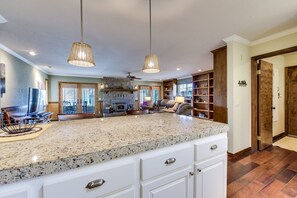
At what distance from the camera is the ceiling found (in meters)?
1.77

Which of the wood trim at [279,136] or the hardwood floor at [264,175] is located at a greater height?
the wood trim at [279,136]

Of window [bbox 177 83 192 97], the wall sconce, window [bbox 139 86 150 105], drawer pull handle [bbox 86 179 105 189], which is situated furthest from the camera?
window [bbox 139 86 150 105]

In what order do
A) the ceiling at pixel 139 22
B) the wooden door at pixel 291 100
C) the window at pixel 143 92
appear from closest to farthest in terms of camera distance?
1. the ceiling at pixel 139 22
2. the wooden door at pixel 291 100
3. the window at pixel 143 92

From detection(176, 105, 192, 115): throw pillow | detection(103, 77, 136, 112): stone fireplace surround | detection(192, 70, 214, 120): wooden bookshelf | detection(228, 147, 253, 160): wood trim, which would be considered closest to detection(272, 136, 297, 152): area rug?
detection(228, 147, 253, 160): wood trim

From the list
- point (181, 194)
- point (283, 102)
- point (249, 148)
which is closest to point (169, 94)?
point (283, 102)

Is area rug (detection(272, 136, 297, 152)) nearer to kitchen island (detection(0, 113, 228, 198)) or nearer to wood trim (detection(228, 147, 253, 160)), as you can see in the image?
wood trim (detection(228, 147, 253, 160))

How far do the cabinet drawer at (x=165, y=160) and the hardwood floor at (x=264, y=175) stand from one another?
1284 millimetres

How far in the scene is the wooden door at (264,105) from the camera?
10.1 ft

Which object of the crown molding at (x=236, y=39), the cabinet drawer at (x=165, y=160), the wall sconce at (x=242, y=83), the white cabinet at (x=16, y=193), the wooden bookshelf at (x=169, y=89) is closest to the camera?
the white cabinet at (x=16, y=193)

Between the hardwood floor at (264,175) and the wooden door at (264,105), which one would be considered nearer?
the hardwood floor at (264,175)

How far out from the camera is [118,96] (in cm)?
905

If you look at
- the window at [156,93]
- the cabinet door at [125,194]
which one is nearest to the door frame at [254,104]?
the cabinet door at [125,194]

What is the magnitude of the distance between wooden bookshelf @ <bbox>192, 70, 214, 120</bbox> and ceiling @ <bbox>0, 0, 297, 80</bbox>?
3.77m

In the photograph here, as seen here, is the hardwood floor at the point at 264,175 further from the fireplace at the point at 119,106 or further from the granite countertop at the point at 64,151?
the fireplace at the point at 119,106
